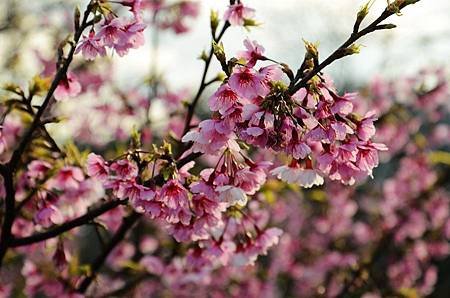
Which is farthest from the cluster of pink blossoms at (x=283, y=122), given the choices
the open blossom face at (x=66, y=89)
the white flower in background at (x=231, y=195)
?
the open blossom face at (x=66, y=89)

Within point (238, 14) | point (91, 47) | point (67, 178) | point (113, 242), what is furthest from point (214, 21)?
point (113, 242)

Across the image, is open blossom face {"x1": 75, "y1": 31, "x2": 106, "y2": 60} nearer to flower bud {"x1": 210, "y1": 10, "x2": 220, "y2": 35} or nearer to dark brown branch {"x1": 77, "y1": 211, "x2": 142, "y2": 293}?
flower bud {"x1": 210, "y1": 10, "x2": 220, "y2": 35}

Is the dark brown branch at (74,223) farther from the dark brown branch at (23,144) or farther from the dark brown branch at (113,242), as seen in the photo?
the dark brown branch at (113,242)

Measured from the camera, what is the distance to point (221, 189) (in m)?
2.06

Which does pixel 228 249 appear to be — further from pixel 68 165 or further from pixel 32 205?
pixel 32 205

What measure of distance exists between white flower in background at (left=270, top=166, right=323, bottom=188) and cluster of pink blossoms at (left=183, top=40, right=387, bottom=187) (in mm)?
72

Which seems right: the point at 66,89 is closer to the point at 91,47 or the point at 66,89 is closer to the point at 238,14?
the point at 91,47

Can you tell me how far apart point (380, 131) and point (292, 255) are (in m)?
1.98

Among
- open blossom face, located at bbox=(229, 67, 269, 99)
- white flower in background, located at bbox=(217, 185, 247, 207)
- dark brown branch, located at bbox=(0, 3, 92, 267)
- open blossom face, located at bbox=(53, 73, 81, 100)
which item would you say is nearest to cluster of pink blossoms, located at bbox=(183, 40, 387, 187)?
open blossom face, located at bbox=(229, 67, 269, 99)

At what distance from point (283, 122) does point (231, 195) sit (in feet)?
0.96

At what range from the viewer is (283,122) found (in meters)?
1.96

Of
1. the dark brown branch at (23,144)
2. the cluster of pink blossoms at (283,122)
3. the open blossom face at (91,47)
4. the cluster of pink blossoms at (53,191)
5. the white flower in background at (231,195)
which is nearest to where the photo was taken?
the cluster of pink blossoms at (283,122)

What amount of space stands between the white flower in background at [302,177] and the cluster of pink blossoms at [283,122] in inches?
2.8

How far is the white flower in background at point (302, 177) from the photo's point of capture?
224 centimetres
